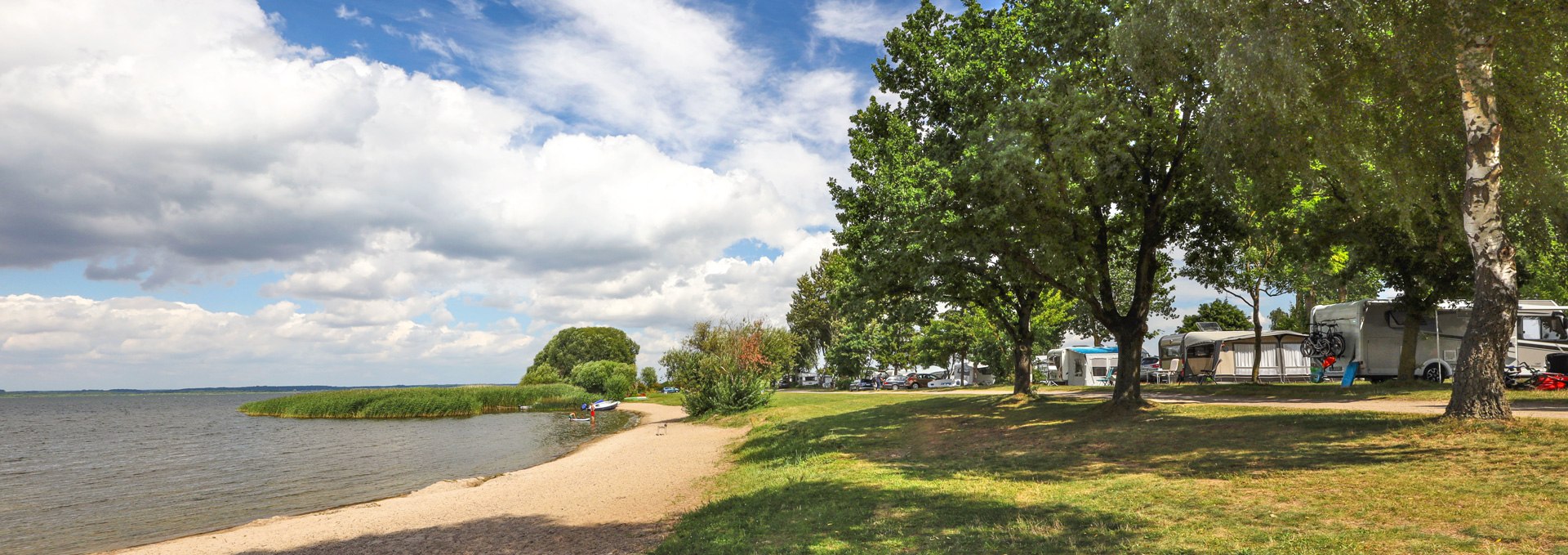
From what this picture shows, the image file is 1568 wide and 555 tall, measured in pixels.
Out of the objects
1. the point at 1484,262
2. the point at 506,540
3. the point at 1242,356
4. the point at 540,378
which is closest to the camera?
the point at 1484,262

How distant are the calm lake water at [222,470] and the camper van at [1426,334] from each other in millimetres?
28070

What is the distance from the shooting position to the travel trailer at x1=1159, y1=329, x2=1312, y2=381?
1387 inches

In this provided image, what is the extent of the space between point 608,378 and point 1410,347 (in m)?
57.3

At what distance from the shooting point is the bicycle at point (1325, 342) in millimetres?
26562

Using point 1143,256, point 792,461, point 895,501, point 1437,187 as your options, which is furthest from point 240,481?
point 1437,187

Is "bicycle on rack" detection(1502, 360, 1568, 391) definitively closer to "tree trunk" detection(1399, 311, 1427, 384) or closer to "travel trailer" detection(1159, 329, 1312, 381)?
"tree trunk" detection(1399, 311, 1427, 384)

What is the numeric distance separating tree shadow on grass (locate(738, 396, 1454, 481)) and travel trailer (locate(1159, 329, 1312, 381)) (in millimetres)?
18244

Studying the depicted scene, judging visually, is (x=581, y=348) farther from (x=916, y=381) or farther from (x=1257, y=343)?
(x=1257, y=343)

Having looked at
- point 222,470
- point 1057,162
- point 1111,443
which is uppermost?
point 1057,162

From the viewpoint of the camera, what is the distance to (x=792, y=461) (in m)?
16.6

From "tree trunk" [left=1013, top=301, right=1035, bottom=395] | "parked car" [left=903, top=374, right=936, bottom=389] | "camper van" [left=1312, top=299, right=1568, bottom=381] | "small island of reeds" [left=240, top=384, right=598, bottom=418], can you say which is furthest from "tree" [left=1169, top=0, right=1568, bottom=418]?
"small island of reeds" [left=240, top=384, right=598, bottom=418]

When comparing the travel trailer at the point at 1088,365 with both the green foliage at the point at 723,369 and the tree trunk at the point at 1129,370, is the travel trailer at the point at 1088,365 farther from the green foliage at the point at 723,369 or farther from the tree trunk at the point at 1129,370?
the tree trunk at the point at 1129,370

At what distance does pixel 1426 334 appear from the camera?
963 inches

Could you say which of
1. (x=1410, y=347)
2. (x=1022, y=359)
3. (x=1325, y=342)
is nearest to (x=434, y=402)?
(x=1022, y=359)
